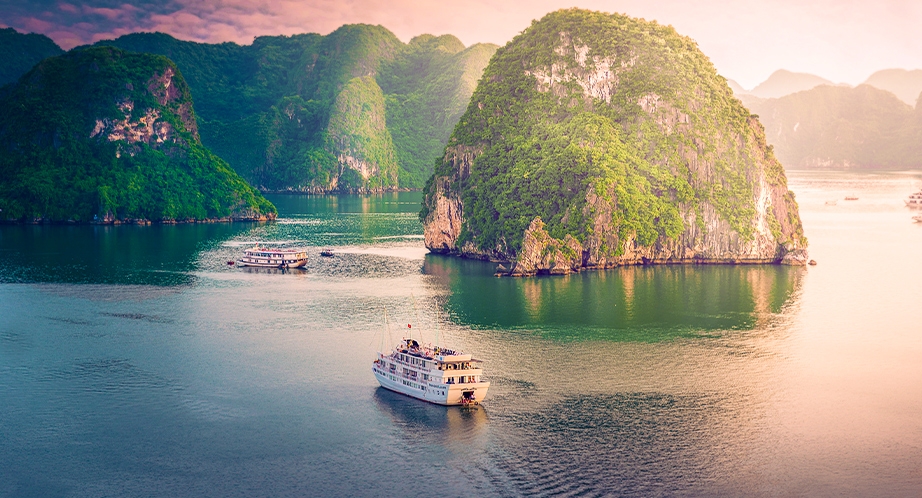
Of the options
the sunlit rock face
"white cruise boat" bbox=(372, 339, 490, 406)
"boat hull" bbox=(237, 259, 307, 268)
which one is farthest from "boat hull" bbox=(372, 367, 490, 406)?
"boat hull" bbox=(237, 259, 307, 268)

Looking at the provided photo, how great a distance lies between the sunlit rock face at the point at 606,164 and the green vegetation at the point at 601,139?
0.20 m

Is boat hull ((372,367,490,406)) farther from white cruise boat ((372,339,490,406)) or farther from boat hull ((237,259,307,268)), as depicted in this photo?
boat hull ((237,259,307,268))

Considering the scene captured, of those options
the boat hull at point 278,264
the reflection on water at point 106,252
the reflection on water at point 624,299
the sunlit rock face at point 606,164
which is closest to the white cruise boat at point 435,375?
the reflection on water at point 624,299

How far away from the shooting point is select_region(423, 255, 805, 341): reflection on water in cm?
8362

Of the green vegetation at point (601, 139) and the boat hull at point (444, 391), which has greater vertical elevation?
the green vegetation at point (601, 139)

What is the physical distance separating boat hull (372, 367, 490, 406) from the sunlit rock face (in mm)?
52401

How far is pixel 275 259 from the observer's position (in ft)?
401

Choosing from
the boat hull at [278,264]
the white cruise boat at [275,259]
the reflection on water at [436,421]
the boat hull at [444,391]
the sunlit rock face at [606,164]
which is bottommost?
the reflection on water at [436,421]

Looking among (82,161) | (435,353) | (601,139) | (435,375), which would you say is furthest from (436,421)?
(82,161)

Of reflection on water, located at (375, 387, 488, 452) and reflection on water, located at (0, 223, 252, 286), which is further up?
reflection on water, located at (0, 223, 252, 286)

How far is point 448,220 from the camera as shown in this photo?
434 ft

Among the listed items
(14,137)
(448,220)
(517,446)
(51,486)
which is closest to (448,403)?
(517,446)

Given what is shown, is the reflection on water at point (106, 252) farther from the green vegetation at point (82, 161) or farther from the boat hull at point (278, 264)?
the green vegetation at point (82, 161)

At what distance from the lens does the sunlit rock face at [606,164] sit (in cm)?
11744
